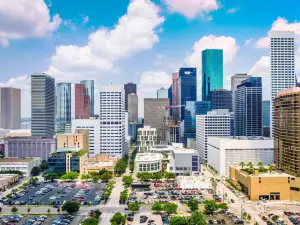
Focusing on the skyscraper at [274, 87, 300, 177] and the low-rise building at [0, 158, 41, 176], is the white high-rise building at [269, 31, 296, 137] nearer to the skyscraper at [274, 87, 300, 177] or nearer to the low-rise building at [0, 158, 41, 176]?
the skyscraper at [274, 87, 300, 177]

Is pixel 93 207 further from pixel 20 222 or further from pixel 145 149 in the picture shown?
pixel 145 149

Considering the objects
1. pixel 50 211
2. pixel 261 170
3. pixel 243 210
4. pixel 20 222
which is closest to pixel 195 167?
pixel 261 170

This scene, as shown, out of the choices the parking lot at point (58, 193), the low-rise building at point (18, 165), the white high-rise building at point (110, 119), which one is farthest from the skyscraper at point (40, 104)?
the parking lot at point (58, 193)

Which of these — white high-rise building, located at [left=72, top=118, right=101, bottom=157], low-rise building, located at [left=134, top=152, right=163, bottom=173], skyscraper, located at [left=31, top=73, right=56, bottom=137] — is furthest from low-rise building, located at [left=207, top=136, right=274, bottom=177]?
skyscraper, located at [left=31, top=73, right=56, bottom=137]

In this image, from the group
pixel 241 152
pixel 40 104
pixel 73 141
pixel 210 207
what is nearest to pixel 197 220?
pixel 210 207

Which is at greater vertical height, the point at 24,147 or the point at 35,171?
the point at 24,147

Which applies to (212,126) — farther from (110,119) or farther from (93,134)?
(93,134)

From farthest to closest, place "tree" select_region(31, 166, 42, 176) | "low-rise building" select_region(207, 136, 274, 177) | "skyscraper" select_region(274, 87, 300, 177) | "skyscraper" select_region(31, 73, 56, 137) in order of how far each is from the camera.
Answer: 1. "skyscraper" select_region(31, 73, 56, 137)
2. "tree" select_region(31, 166, 42, 176)
3. "low-rise building" select_region(207, 136, 274, 177)
4. "skyscraper" select_region(274, 87, 300, 177)
